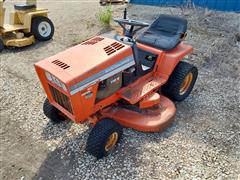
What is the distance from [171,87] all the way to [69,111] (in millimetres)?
1490

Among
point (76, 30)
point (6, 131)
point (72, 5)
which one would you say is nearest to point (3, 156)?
point (6, 131)

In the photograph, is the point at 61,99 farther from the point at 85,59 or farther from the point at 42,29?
the point at 42,29

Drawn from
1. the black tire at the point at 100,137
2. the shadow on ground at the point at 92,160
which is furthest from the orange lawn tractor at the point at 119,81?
the shadow on ground at the point at 92,160

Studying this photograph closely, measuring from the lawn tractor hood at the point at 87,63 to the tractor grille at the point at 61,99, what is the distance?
0.17 meters

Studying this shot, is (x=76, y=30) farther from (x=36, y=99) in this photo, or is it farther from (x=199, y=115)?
(x=199, y=115)

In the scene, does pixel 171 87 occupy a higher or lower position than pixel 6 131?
higher

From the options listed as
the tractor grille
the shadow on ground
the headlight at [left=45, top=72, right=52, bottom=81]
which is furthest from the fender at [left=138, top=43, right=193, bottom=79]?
the headlight at [left=45, top=72, right=52, bottom=81]

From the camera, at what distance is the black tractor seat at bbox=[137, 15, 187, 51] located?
3.92m

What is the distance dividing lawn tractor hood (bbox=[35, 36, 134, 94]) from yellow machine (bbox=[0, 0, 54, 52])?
3203 millimetres

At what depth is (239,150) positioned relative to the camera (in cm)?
339

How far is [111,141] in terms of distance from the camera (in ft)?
10.8

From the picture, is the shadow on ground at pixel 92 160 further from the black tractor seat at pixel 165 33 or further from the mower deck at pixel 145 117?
the black tractor seat at pixel 165 33

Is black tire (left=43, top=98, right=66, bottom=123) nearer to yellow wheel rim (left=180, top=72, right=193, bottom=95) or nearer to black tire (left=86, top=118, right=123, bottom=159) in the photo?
black tire (left=86, top=118, right=123, bottom=159)

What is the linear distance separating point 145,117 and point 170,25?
58.0 inches
